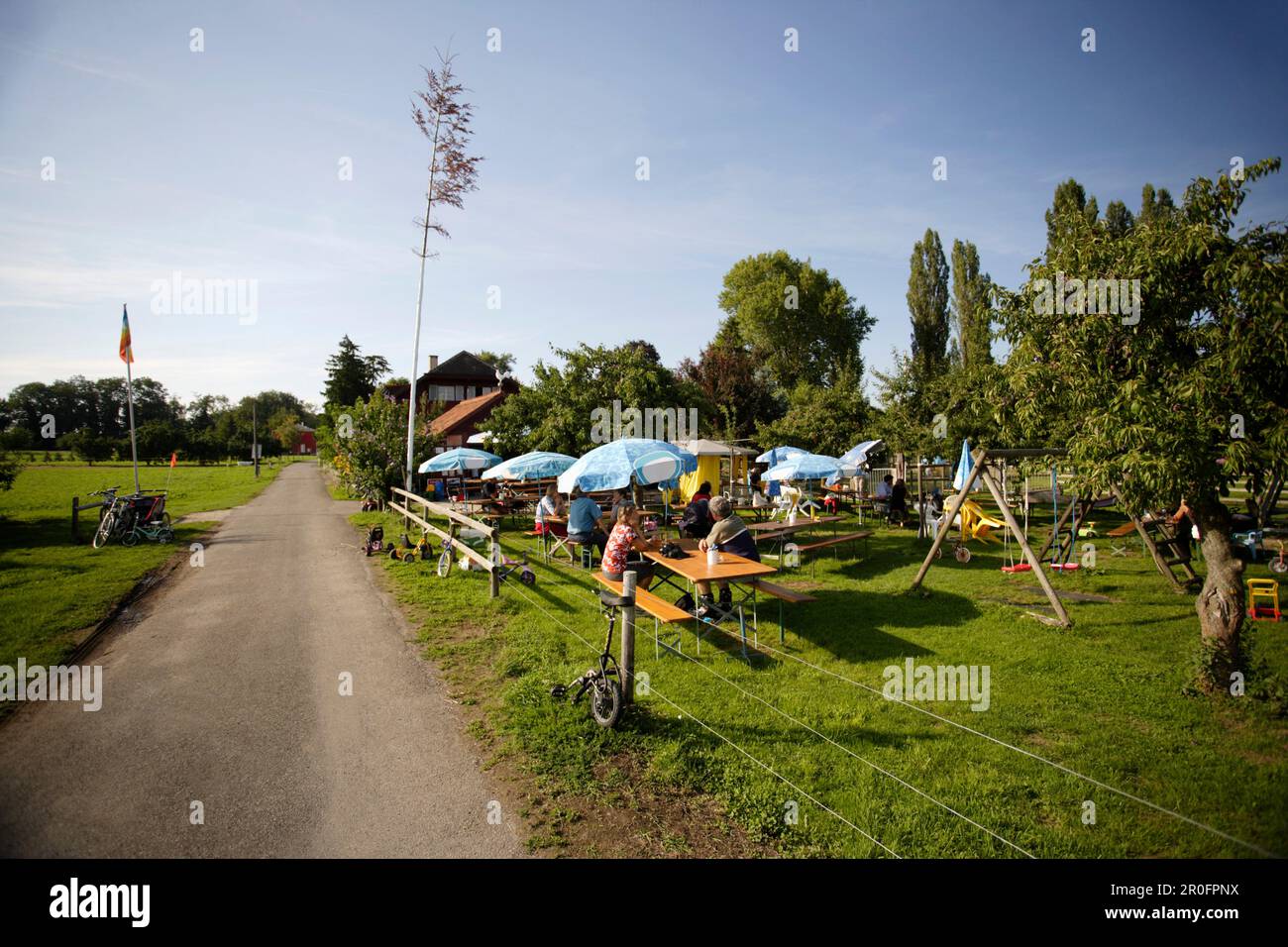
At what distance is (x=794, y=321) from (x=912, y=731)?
57.9m

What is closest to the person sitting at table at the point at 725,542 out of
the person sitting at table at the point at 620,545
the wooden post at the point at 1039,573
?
the person sitting at table at the point at 620,545

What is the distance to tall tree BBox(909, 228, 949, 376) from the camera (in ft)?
154

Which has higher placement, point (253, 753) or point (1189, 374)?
point (1189, 374)

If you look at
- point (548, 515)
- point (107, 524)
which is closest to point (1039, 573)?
point (548, 515)

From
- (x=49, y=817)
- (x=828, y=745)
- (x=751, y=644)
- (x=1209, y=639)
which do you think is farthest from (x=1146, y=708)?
(x=49, y=817)

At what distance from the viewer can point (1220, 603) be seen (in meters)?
6.30

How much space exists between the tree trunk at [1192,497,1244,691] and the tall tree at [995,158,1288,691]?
1 centimetres

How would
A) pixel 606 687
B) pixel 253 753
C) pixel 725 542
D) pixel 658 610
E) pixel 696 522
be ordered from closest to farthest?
pixel 253 753, pixel 606 687, pixel 658 610, pixel 725 542, pixel 696 522

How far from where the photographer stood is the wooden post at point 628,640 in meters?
5.62

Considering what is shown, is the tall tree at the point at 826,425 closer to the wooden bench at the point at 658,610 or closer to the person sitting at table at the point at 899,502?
the person sitting at table at the point at 899,502

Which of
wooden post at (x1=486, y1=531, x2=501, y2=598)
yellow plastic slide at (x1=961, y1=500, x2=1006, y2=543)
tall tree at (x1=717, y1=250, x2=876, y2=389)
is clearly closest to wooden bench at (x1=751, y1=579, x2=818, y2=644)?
wooden post at (x1=486, y1=531, x2=501, y2=598)

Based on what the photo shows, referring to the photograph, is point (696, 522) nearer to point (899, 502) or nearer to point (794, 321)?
point (899, 502)

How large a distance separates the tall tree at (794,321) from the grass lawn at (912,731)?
52430 millimetres

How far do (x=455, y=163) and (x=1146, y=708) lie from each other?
24.8 meters
